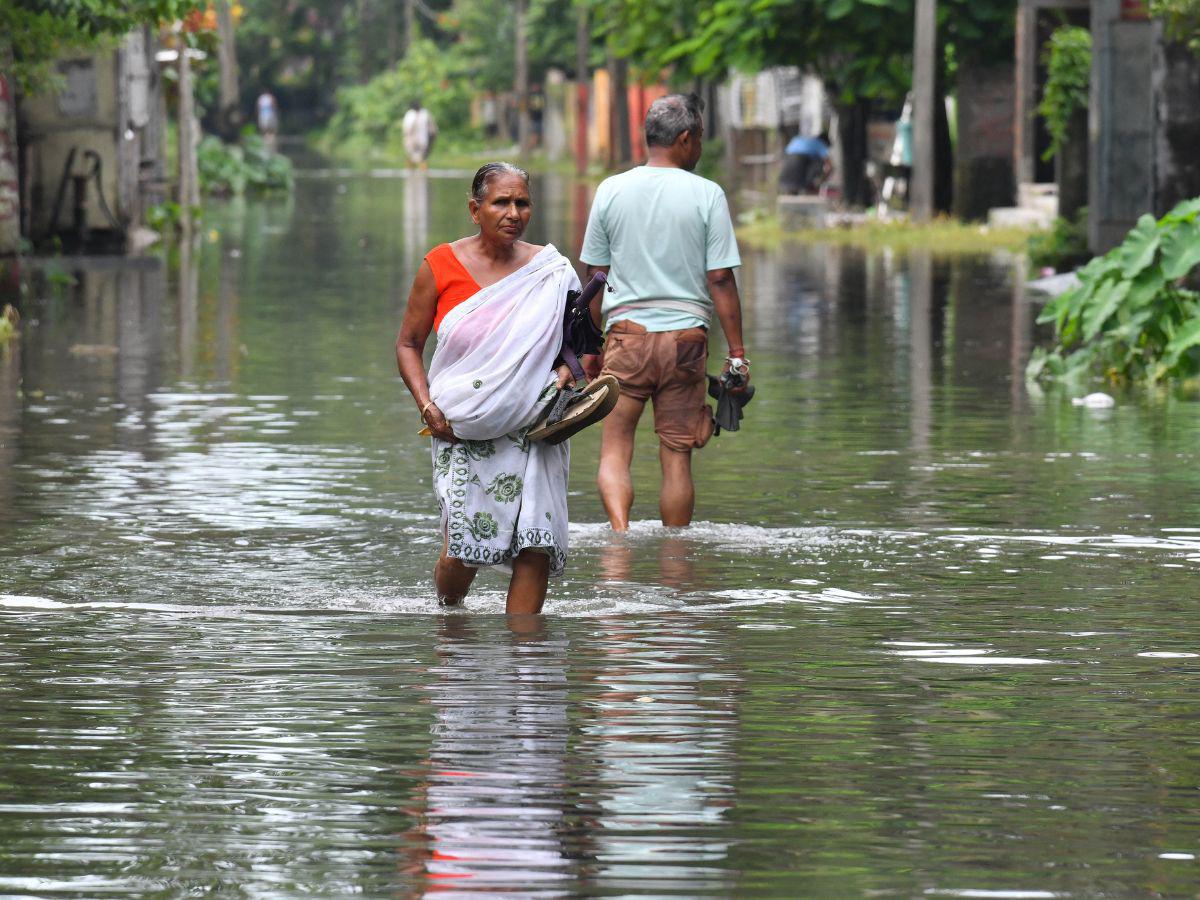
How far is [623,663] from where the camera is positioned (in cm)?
725

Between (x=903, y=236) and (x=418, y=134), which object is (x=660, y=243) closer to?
(x=903, y=236)

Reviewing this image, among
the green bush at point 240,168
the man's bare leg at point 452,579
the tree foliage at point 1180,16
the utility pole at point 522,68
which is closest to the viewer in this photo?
the man's bare leg at point 452,579

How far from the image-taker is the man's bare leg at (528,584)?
786cm

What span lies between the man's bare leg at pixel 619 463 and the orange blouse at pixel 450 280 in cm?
227

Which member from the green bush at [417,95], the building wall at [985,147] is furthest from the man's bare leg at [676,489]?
the green bush at [417,95]

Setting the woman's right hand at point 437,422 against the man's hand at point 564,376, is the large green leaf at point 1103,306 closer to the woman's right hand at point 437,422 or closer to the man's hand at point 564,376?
the man's hand at point 564,376

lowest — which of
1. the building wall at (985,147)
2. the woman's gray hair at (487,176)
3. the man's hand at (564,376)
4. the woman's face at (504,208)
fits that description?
the man's hand at (564,376)

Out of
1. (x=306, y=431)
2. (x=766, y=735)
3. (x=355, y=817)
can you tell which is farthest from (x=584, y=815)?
(x=306, y=431)

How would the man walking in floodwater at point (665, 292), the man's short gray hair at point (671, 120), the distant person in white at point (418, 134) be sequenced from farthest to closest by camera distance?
the distant person in white at point (418, 134) → the man walking in floodwater at point (665, 292) → the man's short gray hair at point (671, 120)

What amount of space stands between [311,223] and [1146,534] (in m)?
28.8

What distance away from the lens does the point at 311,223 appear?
3759cm

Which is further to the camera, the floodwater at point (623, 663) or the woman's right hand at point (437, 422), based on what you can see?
the woman's right hand at point (437, 422)

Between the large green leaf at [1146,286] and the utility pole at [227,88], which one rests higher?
the utility pole at [227,88]

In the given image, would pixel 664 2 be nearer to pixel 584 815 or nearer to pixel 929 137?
pixel 929 137
